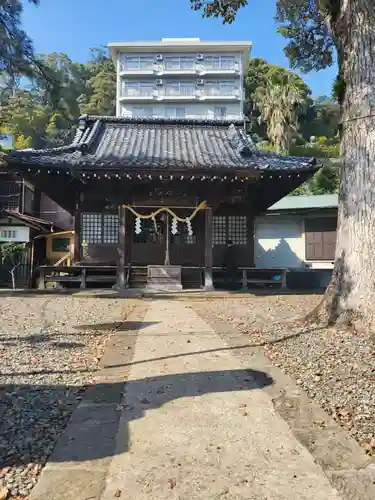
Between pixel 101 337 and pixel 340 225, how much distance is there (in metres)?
3.96

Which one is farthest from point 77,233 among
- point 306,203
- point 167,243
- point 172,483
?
point 172,483

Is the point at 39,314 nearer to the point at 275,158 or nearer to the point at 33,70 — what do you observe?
the point at 33,70

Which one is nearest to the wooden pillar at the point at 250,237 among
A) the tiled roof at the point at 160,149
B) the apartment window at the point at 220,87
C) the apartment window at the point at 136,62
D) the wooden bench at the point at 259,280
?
the wooden bench at the point at 259,280

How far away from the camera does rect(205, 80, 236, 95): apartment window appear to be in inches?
1906

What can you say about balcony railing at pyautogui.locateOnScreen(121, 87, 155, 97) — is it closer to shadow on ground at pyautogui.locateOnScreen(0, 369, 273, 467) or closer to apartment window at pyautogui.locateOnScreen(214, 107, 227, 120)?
apartment window at pyautogui.locateOnScreen(214, 107, 227, 120)

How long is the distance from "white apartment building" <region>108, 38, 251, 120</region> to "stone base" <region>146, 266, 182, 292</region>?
3914cm

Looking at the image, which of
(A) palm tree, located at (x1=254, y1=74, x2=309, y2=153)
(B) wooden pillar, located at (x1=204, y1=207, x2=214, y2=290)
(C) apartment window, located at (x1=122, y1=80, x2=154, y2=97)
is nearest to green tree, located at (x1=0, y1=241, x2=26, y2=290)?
(B) wooden pillar, located at (x1=204, y1=207, x2=214, y2=290)

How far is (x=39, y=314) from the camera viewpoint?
26.1 ft

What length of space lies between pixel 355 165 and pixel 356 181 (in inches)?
9.6

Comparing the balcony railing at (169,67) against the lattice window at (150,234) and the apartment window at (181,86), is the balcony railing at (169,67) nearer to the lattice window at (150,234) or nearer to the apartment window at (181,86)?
the apartment window at (181,86)

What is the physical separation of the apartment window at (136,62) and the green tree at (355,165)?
47.5m

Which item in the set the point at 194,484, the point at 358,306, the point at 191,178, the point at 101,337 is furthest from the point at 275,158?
the point at 194,484

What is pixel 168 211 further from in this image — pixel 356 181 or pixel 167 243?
pixel 356 181

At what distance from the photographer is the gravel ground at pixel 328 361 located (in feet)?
9.86
